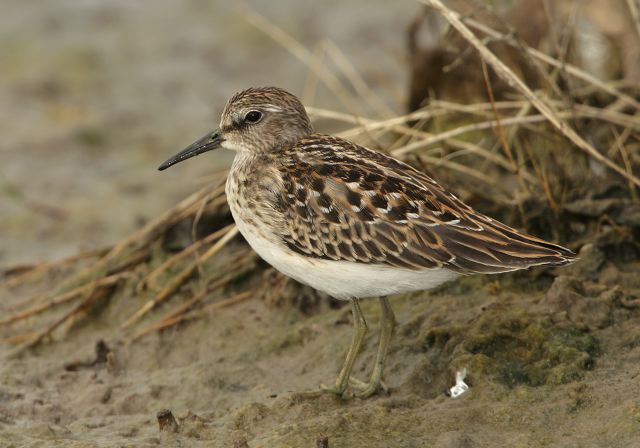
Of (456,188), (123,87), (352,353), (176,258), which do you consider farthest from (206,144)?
(123,87)

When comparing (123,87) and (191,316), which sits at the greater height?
(123,87)

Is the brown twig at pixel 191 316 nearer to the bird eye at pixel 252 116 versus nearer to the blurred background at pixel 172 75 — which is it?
the blurred background at pixel 172 75

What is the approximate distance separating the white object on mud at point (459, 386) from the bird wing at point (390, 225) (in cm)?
59

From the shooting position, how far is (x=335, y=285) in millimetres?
5711

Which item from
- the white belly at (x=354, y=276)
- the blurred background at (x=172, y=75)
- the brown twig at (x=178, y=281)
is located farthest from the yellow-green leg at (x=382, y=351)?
the blurred background at (x=172, y=75)

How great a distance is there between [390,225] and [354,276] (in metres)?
0.34

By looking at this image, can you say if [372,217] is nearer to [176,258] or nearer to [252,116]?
[252,116]

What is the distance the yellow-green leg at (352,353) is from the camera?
597cm

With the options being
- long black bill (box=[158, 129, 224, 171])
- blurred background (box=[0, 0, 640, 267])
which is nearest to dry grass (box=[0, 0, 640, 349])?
blurred background (box=[0, 0, 640, 267])

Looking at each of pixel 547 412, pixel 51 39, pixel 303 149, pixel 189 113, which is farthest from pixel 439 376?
pixel 51 39

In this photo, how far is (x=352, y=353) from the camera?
20.0ft

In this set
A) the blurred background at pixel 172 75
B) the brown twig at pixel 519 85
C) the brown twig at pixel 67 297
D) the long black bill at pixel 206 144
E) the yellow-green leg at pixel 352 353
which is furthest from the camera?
the blurred background at pixel 172 75

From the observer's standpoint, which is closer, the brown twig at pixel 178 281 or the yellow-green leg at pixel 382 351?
the yellow-green leg at pixel 382 351

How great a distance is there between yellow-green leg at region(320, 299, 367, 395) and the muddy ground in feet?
0.44
